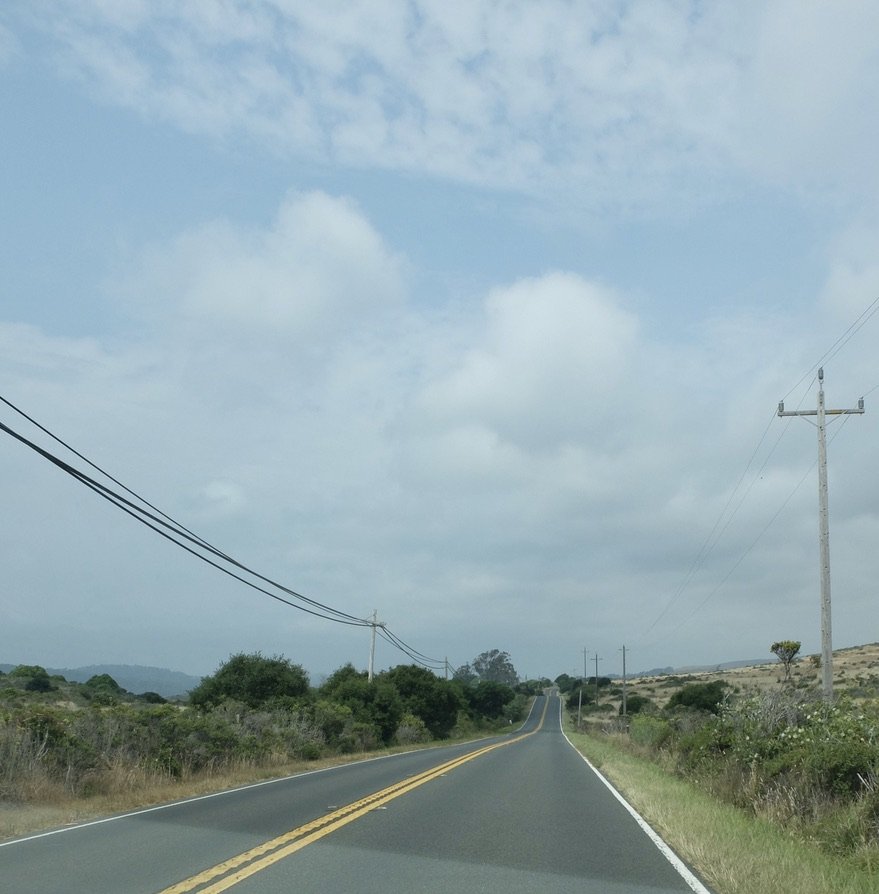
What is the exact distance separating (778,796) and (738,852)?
425cm

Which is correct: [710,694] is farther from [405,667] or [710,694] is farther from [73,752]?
[73,752]

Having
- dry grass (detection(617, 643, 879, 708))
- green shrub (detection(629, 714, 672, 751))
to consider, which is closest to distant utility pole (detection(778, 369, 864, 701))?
green shrub (detection(629, 714, 672, 751))

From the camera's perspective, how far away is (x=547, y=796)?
61.4 feet

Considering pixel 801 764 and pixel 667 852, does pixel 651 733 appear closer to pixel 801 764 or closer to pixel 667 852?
pixel 801 764

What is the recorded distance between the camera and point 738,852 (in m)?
11.0

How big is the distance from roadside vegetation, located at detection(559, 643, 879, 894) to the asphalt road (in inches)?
27.9

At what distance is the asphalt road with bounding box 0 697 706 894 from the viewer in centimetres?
928

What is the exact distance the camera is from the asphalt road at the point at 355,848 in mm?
9281

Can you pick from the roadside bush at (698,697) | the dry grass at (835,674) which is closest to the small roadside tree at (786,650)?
the dry grass at (835,674)

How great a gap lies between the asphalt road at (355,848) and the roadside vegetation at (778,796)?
709 mm

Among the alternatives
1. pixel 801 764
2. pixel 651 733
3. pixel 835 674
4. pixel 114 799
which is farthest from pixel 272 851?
pixel 835 674

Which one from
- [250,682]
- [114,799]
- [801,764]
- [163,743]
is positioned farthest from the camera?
[250,682]

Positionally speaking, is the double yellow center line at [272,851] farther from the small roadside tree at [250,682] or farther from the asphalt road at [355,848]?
the small roadside tree at [250,682]

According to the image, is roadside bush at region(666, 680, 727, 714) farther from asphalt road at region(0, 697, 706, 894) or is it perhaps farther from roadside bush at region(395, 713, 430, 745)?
asphalt road at region(0, 697, 706, 894)
